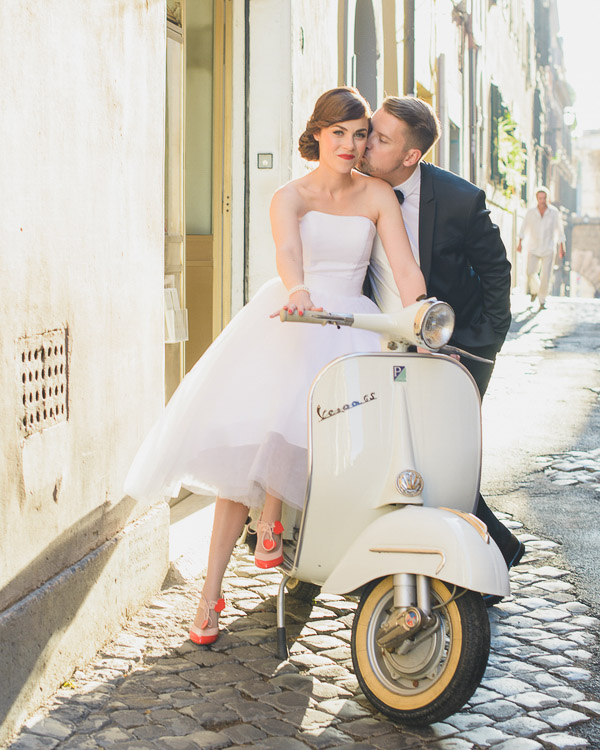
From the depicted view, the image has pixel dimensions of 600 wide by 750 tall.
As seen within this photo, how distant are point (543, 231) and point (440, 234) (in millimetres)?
14995

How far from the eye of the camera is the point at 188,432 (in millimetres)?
3482

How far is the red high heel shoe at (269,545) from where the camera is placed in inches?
138

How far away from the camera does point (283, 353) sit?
3.49 meters

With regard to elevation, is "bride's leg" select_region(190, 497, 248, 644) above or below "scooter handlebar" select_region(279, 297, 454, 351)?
below

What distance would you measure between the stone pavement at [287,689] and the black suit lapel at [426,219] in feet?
4.39

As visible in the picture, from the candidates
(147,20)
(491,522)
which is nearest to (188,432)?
(491,522)

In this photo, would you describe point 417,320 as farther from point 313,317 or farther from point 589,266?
point 589,266

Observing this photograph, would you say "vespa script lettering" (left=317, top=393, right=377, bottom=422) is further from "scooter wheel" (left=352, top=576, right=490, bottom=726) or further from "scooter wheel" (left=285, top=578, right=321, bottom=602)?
"scooter wheel" (left=285, top=578, right=321, bottom=602)

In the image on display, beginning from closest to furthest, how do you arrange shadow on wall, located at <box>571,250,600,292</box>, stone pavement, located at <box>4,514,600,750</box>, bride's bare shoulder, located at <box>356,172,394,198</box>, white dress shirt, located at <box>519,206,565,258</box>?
stone pavement, located at <box>4,514,600,750</box> < bride's bare shoulder, located at <box>356,172,394,198</box> < white dress shirt, located at <box>519,206,565,258</box> < shadow on wall, located at <box>571,250,600,292</box>

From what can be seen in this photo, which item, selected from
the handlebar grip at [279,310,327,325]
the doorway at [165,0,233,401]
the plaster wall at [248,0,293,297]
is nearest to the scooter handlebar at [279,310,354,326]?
the handlebar grip at [279,310,327,325]

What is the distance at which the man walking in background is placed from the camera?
18.1m

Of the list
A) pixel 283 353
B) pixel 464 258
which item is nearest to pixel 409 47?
pixel 464 258

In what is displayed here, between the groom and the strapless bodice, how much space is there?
15cm

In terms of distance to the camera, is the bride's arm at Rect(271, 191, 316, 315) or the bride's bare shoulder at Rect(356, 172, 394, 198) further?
the bride's bare shoulder at Rect(356, 172, 394, 198)
